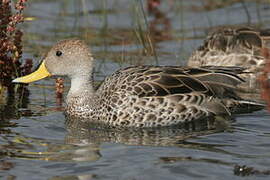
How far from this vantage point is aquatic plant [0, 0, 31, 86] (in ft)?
26.2

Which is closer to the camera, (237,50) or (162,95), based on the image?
(162,95)

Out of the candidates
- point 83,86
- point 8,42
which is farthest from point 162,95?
point 8,42

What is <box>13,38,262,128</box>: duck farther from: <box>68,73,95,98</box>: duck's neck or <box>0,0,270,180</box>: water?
<box>0,0,270,180</box>: water

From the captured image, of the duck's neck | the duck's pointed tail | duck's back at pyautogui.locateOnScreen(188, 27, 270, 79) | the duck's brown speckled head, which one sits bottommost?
the duck's pointed tail

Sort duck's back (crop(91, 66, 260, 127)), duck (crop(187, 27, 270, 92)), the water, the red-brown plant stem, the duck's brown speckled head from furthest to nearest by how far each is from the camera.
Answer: duck (crop(187, 27, 270, 92))
the duck's brown speckled head
the red-brown plant stem
duck's back (crop(91, 66, 260, 127))
the water

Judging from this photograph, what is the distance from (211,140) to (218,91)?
113 centimetres

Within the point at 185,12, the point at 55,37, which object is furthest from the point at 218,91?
the point at 185,12

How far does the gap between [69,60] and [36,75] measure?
406mm

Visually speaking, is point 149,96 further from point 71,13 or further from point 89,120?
point 71,13

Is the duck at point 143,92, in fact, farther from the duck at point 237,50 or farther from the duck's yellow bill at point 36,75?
the duck at point 237,50

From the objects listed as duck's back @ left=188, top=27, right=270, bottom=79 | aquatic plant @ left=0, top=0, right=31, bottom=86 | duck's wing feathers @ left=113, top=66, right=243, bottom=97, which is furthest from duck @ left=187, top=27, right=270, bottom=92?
aquatic plant @ left=0, top=0, right=31, bottom=86

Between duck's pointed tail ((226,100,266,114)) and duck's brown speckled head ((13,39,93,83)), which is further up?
duck's brown speckled head ((13,39,93,83))

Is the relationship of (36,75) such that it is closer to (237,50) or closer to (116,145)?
(116,145)

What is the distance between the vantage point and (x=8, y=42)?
27.3 feet
